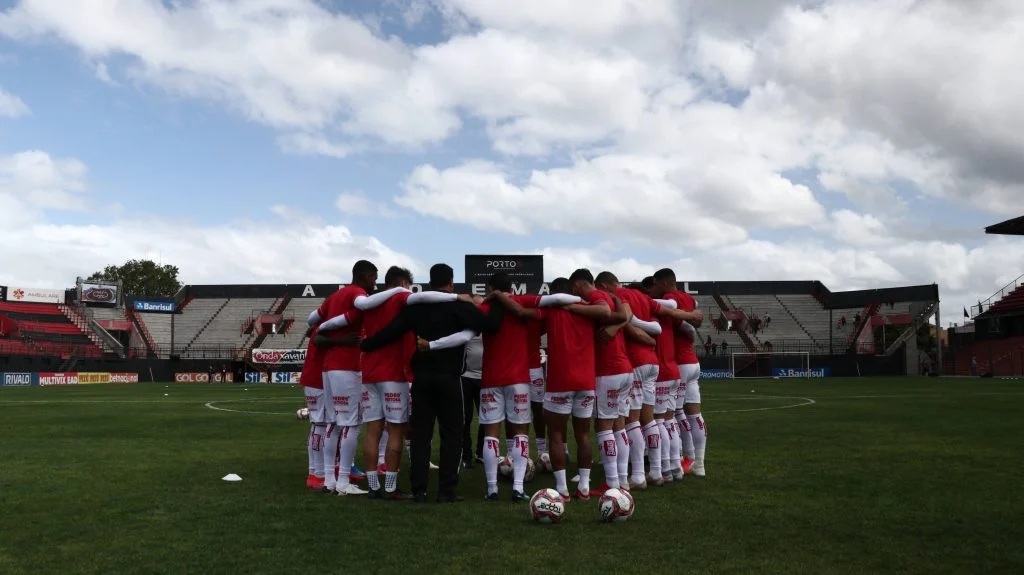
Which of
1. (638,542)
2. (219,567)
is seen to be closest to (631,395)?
(638,542)

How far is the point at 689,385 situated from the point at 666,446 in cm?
109

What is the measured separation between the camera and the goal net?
56875mm

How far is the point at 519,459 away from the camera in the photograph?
8281mm

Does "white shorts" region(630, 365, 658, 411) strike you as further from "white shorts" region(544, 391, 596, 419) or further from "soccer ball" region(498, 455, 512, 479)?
"soccer ball" region(498, 455, 512, 479)

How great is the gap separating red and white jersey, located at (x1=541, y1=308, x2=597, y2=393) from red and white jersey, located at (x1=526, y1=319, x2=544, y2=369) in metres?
0.33

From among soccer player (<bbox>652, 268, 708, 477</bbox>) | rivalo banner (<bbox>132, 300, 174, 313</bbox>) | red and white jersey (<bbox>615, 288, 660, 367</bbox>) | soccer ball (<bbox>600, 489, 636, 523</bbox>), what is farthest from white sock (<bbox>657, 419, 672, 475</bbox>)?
rivalo banner (<bbox>132, 300, 174, 313</bbox>)

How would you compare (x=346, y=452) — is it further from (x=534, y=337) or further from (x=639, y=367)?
(x=639, y=367)

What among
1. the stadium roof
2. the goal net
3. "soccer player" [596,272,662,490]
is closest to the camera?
"soccer player" [596,272,662,490]

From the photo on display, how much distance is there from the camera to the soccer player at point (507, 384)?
8250 mm

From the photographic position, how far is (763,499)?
8.17 meters

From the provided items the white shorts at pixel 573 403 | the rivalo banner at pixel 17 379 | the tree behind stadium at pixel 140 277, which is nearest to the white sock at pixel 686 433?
the white shorts at pixel 573 403

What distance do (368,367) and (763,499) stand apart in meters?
4.51

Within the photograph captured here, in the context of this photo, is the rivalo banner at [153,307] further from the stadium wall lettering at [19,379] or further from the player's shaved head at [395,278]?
the player's shaved head at [395,278]

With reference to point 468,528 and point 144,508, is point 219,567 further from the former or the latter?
point 144,508
